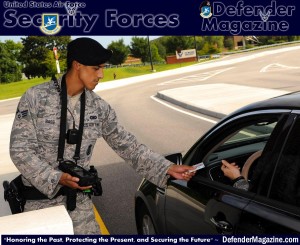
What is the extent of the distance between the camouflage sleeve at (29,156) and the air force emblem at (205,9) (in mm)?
49181

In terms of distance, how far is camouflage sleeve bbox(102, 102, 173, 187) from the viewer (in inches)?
116

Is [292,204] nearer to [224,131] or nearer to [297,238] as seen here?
[297,238]

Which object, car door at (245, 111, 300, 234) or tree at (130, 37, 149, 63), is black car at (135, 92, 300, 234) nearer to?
car door at (245, 111, 300, 234)

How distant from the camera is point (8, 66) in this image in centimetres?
8350

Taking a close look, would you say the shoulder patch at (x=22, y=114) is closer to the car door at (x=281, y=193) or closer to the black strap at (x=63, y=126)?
the black strap at (x=63, y=126)

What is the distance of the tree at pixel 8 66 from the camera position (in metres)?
81.9

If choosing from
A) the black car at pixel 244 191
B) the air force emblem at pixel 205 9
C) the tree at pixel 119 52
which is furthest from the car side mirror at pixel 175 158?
the tree at pixel 119 52

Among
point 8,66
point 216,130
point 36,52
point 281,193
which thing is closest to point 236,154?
point 216,130

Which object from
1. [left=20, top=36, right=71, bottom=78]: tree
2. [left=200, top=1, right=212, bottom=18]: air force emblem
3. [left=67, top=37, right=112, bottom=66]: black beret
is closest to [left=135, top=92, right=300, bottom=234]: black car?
[left=67, top=37, right=112, bottom=66]: black beret

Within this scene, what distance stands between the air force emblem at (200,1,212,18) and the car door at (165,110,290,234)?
48408 millimetres

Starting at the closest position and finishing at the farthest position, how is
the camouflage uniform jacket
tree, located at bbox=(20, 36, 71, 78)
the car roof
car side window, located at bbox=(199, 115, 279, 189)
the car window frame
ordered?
the car roof → the car window frame → the camouflage uniform jacket → car side window, located at bbox=(199, 115, 279, 189) → tree, located at bbox=(20, 36, 71, 78)

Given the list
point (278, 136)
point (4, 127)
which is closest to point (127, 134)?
point (278, 136)

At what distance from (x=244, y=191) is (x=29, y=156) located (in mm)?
1304

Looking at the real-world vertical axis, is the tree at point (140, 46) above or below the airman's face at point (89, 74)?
above
